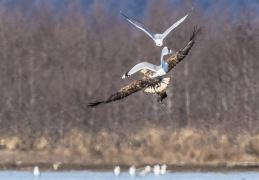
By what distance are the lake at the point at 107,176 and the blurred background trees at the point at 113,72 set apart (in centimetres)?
336

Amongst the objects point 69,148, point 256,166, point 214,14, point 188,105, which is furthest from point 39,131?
point 214,14

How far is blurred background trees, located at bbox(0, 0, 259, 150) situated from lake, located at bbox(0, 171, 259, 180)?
3.36 m

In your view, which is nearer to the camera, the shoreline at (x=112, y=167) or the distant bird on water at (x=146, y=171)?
the distant bird on water at (x=146, y=171)

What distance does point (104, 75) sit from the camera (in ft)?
87.8

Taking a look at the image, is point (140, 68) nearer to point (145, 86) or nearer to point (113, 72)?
point (145, 86)

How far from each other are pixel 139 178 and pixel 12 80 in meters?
9.51

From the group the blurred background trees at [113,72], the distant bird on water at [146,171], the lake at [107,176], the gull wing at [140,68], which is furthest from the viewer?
the blurred background trees at [113,72]

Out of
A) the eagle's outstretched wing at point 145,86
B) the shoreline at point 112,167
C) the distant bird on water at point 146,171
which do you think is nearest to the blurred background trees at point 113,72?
the shoreline at point 112,167

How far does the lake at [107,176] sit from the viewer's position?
17.8 metres

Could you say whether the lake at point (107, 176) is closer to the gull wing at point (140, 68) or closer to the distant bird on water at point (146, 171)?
the distant bird on water at point (146, 171)

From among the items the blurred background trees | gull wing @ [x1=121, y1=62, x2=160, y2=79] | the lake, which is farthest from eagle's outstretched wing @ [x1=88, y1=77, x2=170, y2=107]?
the blurred background trees

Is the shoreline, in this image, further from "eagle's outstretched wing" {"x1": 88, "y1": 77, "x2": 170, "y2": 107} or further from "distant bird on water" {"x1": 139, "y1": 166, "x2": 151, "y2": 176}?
"eagle's outstretched wing" {"x1": 88, "y1": 77, "x2": 170, "y2": 107}

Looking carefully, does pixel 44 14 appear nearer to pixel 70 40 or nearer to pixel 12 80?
pixel 70 40

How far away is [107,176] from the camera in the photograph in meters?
18.4
